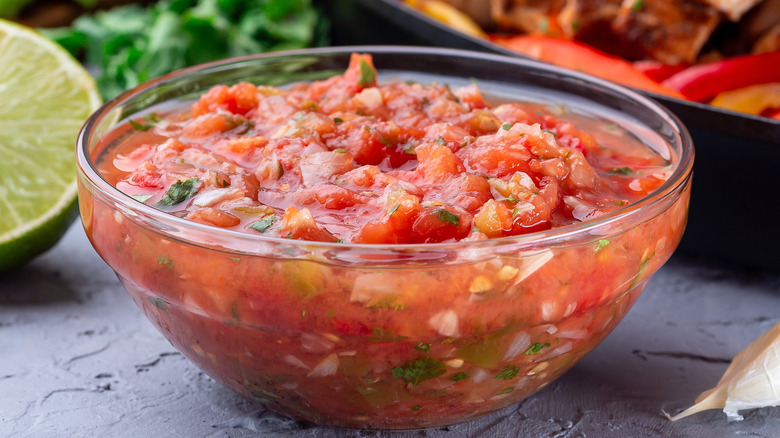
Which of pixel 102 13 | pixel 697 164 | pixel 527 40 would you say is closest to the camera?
pixel 697 164

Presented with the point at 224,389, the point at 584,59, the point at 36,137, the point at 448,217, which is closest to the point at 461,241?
the point at 448,217

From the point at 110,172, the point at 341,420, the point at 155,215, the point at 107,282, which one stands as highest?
the point at 155,215

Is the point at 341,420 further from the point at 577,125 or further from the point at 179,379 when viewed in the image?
the point at 577,125

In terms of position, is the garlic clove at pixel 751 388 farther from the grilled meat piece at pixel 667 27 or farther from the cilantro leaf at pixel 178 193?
the grilled meat piece at pixel 667 27

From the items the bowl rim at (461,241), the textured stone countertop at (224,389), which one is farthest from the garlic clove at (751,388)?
the bowl rim at (461,241)

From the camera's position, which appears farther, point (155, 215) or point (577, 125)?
point (577, 125)

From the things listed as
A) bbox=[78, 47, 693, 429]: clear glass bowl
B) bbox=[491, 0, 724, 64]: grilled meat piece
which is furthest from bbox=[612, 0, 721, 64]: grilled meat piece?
bbox=[78, 47, 693, 429]: clear glass bowl

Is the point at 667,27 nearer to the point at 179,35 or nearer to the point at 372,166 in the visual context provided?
the point at 372,166

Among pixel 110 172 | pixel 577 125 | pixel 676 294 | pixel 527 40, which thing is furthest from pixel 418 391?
pixel 527 40
